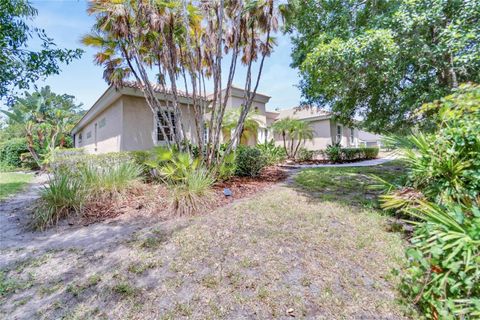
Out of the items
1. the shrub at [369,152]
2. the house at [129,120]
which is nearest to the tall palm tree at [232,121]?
the house at [129,120]

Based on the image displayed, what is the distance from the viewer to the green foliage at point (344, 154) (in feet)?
57.5

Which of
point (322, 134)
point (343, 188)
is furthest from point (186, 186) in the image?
point (322, 134)

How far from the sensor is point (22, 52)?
5.73 metres

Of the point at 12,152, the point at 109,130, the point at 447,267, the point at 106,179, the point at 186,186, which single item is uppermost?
the point at 109,130

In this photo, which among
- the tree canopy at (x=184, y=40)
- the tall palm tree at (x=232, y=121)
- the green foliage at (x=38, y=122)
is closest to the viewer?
the tree canopy at (x=184, y=40)

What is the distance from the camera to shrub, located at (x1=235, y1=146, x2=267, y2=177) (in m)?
9.20

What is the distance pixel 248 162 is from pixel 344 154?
12.0 metres

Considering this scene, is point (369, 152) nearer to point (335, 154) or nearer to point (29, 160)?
point (335, 154)

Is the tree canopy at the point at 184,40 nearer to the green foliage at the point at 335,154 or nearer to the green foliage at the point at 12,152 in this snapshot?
the green foliage at the point at 335,154

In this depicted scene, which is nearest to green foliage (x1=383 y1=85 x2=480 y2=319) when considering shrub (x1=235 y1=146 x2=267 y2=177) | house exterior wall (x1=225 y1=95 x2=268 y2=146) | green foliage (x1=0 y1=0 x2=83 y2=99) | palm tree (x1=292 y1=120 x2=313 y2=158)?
shrub (x1=235 y1=146 x2=267 y2=177)

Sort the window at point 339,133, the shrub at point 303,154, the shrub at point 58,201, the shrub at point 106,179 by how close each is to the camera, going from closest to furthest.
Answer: the shrub at point 58,201 < the shrub at point 106,179 < the shrub at point 303,154 < the window at point 339,133

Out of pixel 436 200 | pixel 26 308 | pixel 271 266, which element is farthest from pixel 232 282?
pixel 436 200

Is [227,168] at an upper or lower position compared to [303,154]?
→ lower

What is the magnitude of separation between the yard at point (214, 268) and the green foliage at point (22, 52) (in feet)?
13.4
